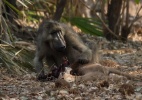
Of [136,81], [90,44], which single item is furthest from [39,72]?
[136,81]

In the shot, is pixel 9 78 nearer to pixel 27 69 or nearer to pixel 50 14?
pixel 27 69

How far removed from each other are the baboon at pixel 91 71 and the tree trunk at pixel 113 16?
387cm

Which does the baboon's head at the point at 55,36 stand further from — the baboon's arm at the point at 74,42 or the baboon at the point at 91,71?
the baboon at the point at 91,71

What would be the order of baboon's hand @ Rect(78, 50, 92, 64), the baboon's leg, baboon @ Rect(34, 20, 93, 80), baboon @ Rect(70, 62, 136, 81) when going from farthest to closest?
1. the baboon's leg
2. baboon's hand @ Rect(78, 50, 92, 64)
3. baboon @ Rect(34, 20, 93, 80)
4. baboon @ Rect(70, 62, 136, 81)

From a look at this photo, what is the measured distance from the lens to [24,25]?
9508 millimetres

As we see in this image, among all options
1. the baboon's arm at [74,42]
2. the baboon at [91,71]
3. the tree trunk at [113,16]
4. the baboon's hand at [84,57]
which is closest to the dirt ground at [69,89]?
the baboon at [91,71]

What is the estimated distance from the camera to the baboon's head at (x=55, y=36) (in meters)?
5.90

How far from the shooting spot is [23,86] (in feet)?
17.8

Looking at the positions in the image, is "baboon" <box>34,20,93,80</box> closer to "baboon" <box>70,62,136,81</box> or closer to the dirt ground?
"baboon" <box>70,62,136,81</box>

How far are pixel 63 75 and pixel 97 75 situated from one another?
1.32 feet

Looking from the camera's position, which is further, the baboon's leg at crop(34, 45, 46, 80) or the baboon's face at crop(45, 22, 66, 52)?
the baboon's leg at crop(34, 45, 46, 80)

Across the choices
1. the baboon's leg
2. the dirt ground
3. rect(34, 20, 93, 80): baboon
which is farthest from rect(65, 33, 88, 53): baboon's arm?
the dirt ground

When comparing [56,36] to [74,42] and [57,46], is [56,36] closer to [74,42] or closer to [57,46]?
[57,46]

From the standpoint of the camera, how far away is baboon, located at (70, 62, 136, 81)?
18.4ft
